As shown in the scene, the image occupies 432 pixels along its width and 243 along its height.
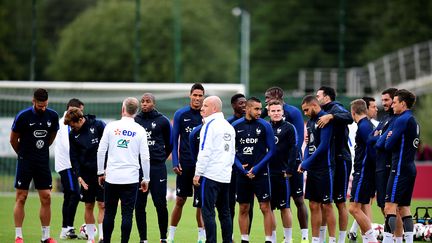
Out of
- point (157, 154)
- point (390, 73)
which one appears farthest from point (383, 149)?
point (390, 73)

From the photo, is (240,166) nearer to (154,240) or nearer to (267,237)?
(267,237)

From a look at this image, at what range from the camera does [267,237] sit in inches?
555

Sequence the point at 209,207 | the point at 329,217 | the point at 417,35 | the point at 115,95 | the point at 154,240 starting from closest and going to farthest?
the point at 209,207 → the point at 329,217 → the point at 154,240 → the point at 115,95 → the point at 417,35

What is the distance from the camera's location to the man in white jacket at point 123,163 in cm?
1302

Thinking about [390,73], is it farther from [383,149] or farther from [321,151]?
[383,149]

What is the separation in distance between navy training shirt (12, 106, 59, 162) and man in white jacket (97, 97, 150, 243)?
1864mm

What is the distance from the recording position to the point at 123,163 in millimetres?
13008

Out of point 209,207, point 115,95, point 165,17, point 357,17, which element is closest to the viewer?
point 209,207

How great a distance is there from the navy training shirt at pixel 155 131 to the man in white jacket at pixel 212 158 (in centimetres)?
162

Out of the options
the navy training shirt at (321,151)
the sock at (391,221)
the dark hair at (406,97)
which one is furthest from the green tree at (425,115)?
the sock at (391,221)

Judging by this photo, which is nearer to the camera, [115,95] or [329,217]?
[329,217]

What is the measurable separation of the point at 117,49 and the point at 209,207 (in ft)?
143

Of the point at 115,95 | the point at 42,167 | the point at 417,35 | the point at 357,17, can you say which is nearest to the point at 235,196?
the point at 42,167

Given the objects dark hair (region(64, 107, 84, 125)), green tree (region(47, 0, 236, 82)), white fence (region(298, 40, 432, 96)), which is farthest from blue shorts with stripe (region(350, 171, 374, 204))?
green tree (region(47, 0, 236, 82))
